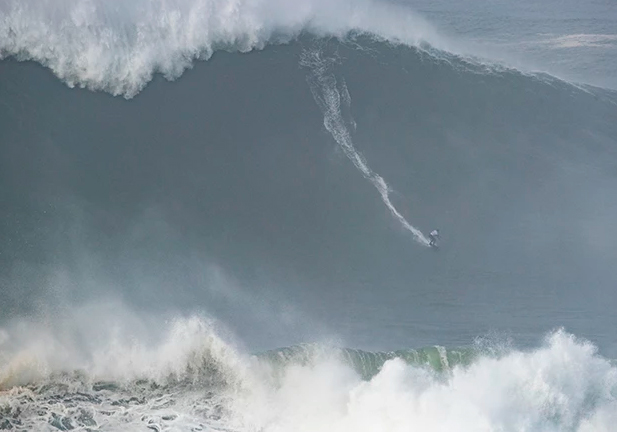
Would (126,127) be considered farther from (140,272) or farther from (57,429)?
(57,429)

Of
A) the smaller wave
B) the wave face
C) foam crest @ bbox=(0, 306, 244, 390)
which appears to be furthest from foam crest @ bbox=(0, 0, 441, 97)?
the smaller wave

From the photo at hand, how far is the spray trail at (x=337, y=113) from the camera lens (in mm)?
24288

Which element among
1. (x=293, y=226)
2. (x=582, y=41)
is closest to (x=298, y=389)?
(x=293, y=226)

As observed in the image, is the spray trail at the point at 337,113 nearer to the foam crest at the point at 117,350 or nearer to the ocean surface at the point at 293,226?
the ocean surface at the point at 293,226

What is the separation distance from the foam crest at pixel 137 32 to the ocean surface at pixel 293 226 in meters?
0.06

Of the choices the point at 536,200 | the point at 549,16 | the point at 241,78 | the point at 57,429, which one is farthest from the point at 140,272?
the point at 549,16

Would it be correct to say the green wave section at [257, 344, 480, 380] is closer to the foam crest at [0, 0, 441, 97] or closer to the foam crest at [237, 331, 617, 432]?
the foam crest at [237, 331, 617, 432]

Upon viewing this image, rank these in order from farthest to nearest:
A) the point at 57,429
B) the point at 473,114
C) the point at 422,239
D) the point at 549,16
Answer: the point at 549,16 → the point at 473,114 → the point at 422,239 → the point at 57,429

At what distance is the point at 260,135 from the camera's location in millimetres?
25406

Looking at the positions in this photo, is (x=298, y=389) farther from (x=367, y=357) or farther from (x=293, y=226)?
(x=293, y=226)

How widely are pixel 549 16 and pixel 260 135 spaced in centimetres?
1469

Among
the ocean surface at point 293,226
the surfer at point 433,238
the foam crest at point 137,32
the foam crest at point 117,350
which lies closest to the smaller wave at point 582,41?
the ocean surface at point 293,226

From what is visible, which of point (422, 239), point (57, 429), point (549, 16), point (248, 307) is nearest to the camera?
point (57, 429)

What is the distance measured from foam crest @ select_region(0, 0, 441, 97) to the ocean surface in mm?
62
